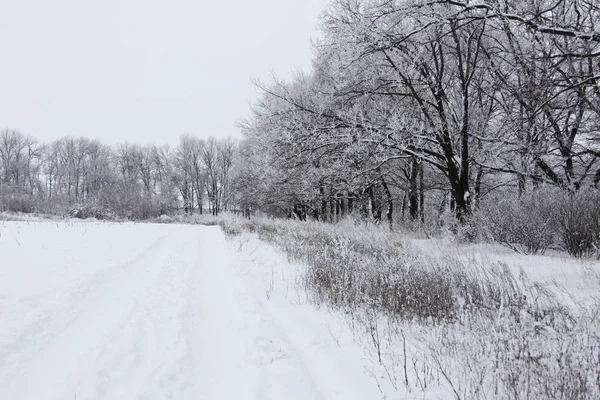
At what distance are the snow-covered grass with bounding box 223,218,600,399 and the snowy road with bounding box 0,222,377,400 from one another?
56cm

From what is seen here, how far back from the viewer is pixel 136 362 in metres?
2.81

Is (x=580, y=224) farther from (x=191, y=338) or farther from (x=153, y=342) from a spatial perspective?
(x=153, y=342)

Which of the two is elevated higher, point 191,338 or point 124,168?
point 124,168

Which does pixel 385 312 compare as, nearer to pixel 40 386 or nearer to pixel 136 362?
pixel 136 362

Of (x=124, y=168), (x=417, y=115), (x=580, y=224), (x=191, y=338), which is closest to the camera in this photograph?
(x=191, y=338)

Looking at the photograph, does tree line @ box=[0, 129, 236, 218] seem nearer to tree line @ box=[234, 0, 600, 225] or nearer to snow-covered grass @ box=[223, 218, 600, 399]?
tree line @ box=[234, 0, 600, 225]

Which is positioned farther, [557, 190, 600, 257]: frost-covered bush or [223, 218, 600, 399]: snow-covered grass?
[557, 190, 600, 257]: frost-covered bush

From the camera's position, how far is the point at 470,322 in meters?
3.27

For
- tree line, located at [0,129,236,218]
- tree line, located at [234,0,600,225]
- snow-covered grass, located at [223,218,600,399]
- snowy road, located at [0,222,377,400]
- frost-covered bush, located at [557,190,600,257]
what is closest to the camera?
snow-covered grass, located at [223,218,600,399]

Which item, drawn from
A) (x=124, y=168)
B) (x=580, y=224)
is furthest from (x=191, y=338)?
(x=124, y=168)

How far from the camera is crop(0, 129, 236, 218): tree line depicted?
54.4 meters

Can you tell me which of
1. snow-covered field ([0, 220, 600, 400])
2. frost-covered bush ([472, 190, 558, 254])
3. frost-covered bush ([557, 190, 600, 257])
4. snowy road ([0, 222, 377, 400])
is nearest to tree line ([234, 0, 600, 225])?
frost-covered bush ([472, 190, 558, 254])

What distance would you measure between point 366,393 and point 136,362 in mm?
2071

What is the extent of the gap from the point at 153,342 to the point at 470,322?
3377mm
